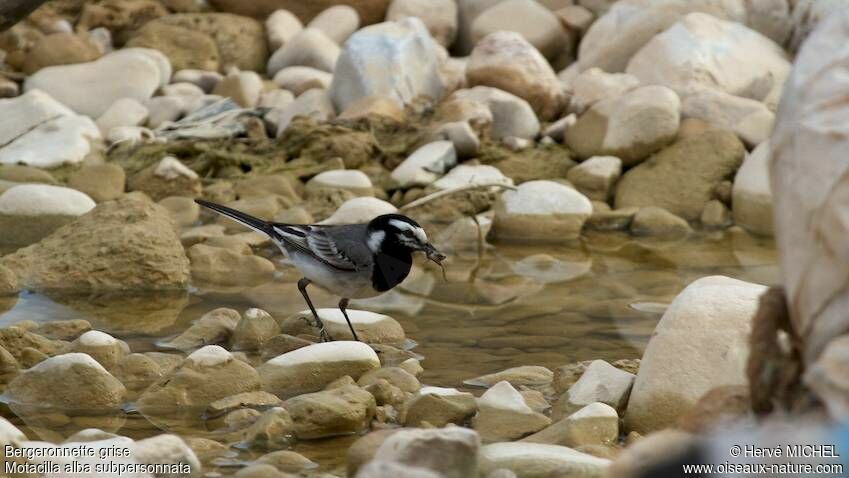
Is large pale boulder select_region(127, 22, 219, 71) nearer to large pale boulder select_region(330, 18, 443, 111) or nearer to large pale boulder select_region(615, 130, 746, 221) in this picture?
large pale boulder select_region(330, 18, 443, 111)

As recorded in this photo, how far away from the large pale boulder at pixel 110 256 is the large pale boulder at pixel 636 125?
4436 millimetres

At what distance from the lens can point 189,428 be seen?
605cm

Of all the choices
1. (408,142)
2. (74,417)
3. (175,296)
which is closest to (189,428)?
(74,417)

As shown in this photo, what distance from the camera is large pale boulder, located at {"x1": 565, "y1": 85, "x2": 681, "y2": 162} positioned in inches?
463

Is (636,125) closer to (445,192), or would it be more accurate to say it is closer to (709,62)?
(709,62)

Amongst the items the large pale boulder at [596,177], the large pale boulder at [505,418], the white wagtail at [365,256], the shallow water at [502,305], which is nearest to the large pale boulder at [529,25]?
the large pale boulder at [596,177]

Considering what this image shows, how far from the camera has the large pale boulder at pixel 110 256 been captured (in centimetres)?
866

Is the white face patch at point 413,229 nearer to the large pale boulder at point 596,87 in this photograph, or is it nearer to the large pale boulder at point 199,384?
the large pale boulder at point 199,384

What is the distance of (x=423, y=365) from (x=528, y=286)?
2288 millimetres

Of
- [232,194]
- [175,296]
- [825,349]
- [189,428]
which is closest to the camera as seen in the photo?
[825,349]

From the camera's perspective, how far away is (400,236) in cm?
742

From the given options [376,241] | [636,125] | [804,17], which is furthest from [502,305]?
[804,17]

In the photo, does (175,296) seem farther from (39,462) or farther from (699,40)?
(699,40)

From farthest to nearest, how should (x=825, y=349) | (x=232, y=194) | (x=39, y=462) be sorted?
(x=232, y=194), (x=39, y=462), (x=825, y=349)
